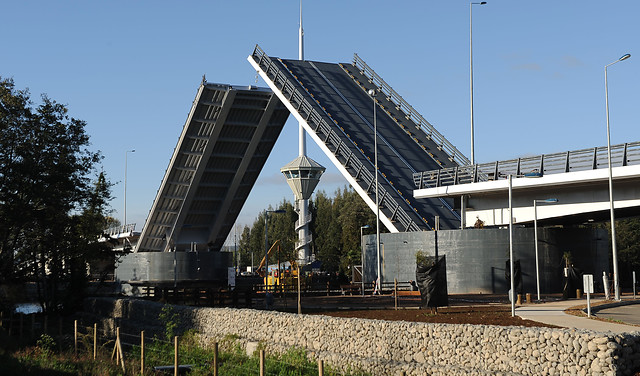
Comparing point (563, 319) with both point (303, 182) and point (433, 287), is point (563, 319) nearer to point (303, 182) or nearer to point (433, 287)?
point (433, 287)

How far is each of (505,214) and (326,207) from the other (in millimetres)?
→ 65947

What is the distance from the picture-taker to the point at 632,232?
2928 inches

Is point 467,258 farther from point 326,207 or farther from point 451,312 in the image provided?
point 326,207

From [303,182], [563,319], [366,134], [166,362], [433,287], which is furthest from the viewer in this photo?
[303,182]

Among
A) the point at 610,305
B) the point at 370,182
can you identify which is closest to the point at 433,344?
the point at 610,305

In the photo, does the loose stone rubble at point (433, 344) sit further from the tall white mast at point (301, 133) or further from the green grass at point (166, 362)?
the tall white mast at point (301, 133)

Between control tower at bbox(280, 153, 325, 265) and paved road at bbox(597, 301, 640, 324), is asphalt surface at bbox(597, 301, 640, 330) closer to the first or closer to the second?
paved road at bbox(597, 301, 640, 324)

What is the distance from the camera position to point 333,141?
50000mm

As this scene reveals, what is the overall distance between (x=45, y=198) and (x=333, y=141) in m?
20.5

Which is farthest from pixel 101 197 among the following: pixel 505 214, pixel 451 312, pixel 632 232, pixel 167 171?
pixel 632 232

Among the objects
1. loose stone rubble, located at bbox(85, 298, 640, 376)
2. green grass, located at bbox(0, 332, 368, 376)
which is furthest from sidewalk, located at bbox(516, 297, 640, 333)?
green grass, located at bbox(0, 332, 368, 376)

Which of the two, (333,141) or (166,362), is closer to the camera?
(166,362)

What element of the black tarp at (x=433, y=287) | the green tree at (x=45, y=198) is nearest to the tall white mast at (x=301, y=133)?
the green tree at (x=45, y=198)

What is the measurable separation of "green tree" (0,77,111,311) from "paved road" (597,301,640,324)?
24.4 m
